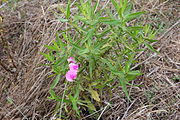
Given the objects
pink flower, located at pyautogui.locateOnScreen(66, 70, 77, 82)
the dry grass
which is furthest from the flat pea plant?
the dry grass

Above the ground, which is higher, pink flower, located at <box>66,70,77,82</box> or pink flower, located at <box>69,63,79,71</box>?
pink flower, located at <box>69,63,79,71</box>

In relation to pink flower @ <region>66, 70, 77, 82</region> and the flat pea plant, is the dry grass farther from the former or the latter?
pink flower @ <region>66, 70, 77, 82</region>

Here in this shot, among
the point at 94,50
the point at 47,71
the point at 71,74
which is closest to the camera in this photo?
the point at 94,50

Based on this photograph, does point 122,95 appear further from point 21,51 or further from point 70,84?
point 21,51

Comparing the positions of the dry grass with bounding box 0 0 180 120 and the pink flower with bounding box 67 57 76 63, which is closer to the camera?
the pink flower with bounding box 67 57 76 63

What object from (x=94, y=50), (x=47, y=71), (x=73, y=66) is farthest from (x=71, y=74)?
(x=47, y=71)

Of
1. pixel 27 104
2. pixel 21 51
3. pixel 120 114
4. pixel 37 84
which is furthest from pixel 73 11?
pixel 120 114

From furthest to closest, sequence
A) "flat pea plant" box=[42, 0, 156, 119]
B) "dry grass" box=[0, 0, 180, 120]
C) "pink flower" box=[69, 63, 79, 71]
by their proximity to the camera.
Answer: "dry grass" box=[0, 0, 180, 120] < "pink flower" box=[69, 63, 79, 71] < "flat pea plant" box=[42, 0, 156, 119]

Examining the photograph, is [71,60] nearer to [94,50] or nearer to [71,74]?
[71,74]
